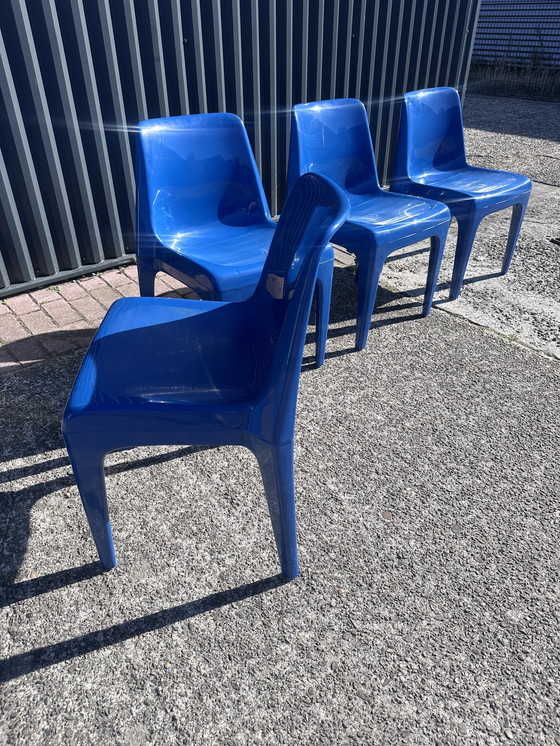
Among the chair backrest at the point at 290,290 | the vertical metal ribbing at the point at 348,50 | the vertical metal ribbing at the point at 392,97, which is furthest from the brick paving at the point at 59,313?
the vertical metal ribbing at the point at 392,97

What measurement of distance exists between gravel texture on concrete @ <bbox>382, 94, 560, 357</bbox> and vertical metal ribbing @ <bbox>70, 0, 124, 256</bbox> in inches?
70.2

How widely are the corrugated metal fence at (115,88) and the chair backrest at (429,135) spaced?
1.18m

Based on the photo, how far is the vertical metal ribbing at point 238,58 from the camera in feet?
11.8

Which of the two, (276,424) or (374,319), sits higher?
(276,424)

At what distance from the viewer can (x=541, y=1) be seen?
11.1 metres

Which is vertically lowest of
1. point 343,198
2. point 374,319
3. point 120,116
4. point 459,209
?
point 374,319

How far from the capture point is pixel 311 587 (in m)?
1.68

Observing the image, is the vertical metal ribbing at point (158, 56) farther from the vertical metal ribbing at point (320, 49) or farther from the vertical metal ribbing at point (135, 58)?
the vertical metal ribbing at point (320, 49)

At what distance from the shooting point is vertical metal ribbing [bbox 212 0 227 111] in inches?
137

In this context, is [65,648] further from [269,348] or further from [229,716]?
[269,348]

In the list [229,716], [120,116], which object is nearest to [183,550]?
[229,716]

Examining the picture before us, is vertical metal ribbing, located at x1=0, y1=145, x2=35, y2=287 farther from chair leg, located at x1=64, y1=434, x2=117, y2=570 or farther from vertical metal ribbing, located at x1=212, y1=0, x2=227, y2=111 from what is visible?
chair leg, located at x1=64, y1=434, x2=117, y2=570

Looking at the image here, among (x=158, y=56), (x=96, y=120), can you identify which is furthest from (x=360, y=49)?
(x=96, y=120)

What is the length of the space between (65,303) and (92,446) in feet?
6.79
